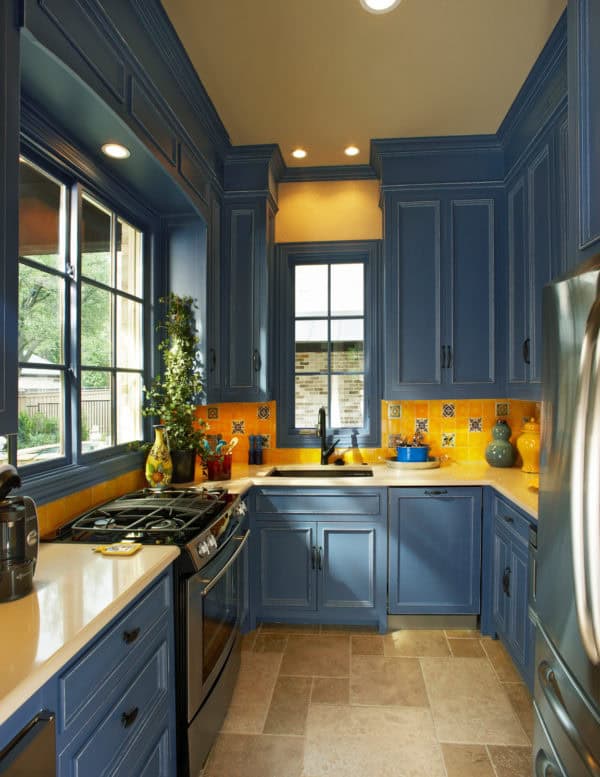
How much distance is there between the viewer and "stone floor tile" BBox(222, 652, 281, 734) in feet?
6.93

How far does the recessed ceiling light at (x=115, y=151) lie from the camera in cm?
200

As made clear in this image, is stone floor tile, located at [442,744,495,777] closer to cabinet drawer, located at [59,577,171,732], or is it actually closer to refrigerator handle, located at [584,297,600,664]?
refrigerator handle, located at [584,297,600,664]

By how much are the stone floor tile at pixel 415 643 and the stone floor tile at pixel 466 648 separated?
0.04 m

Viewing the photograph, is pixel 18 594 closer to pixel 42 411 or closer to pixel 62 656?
pixel 62 656

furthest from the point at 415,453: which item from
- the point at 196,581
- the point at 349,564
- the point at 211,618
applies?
the point at 196,581

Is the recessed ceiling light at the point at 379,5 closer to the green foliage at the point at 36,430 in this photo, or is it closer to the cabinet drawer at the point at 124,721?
the green foliage at the point at 36,430

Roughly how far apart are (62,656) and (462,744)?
1722mm

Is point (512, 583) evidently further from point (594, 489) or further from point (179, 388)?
point (179, 388)

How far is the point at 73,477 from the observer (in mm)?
2020

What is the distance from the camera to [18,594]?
4.10 ft

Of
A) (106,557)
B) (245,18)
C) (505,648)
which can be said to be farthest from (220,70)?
(505,648)

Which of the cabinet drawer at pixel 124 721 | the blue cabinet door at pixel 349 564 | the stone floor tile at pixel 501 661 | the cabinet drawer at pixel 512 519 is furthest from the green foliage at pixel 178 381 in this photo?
the stone floor tile at pixel 501 661

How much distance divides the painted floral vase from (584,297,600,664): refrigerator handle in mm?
1950

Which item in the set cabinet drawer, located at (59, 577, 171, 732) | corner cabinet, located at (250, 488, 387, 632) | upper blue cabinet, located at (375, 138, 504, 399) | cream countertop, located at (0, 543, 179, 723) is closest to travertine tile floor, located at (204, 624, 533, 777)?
corner cabinet, located at (250, 488, 387, 632)
